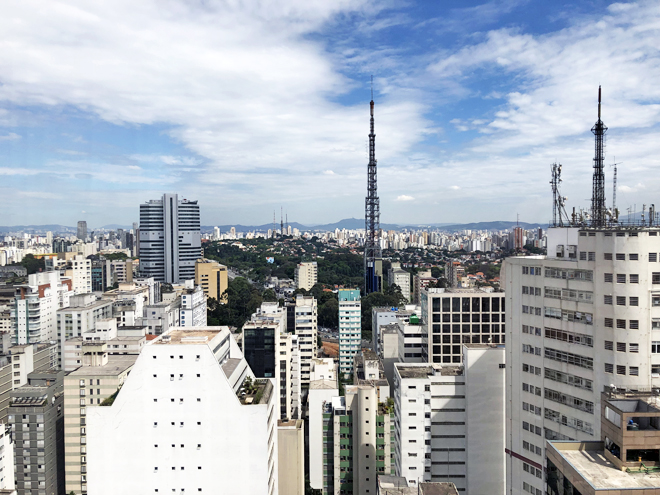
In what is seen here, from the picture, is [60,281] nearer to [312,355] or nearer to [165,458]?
[312,355]

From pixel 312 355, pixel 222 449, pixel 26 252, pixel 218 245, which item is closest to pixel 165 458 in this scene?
pixel 222 449

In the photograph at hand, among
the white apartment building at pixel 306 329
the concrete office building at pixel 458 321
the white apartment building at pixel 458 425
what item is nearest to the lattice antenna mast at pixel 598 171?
the concrete office building at pixel 458 321

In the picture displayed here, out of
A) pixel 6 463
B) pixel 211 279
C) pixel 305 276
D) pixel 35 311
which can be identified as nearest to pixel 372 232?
pixel 305 276

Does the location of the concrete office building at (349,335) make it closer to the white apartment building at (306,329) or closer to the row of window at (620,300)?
the white apartment building at (306,329)

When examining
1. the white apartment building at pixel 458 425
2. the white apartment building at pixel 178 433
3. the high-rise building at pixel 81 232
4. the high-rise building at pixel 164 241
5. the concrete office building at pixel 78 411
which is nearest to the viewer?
the white apartment building at pixel 178 433

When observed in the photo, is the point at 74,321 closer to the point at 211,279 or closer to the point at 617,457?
the point at 211,279

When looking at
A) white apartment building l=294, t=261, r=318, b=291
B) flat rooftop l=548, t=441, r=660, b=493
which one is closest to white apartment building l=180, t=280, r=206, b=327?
white apartment building l=294, t=261, r=318, b=291
